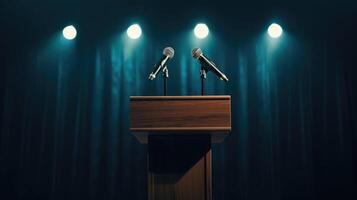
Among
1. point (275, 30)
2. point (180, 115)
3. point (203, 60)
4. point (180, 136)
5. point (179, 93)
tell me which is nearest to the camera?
point (180, 115)

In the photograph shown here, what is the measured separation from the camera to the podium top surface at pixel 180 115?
1934 millimetres

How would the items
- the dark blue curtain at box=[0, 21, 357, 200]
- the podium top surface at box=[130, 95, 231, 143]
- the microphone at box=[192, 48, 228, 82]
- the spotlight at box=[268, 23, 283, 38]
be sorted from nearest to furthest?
the podium top surface at box=[130, 95, 231, 143] → the microphone at box=[192, 48, 228, 82] → the dark blue curtain at box=[0, 21, 357, 200] → the spotlight at box=[268, 23, 283, 38]

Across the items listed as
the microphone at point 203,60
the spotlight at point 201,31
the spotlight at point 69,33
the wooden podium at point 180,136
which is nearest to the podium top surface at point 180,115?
the wooden podium at point 180,136

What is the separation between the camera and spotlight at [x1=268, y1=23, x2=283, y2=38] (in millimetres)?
3816

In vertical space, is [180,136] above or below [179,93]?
below

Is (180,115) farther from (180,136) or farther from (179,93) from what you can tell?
(179,93)

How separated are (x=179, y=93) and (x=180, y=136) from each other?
166cm

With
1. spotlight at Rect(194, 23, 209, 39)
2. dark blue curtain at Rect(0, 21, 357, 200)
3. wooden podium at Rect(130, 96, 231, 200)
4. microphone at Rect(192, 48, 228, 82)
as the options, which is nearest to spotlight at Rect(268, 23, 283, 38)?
dark blue curtain at Rect(0, 21, 357, 200)

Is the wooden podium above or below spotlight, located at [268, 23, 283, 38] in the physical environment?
below

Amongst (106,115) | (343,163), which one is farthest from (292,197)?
(106,115)

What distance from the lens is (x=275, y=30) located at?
3.82m

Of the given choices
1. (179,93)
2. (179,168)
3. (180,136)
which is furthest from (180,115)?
(179,93)

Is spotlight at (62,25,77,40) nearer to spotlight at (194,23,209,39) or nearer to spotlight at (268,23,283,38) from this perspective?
spotlight at (194,23,209,39)

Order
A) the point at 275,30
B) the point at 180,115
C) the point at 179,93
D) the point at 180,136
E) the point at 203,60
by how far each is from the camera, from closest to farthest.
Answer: the point at 180,115 → the point at 180,136 → the point at 203,60 → the point at 179,93 → the point at 275,30
